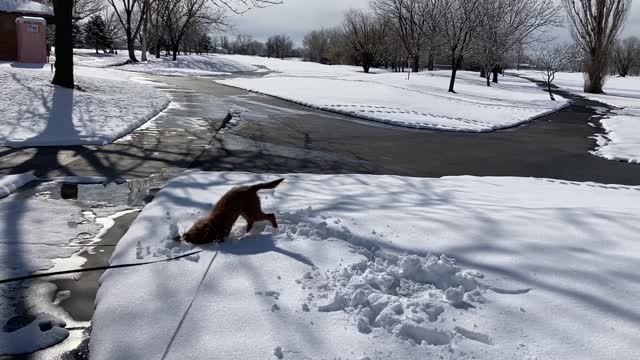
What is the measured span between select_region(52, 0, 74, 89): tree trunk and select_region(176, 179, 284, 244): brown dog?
41.2 feet

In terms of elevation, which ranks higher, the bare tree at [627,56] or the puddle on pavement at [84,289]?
the bare tree at [627,56]

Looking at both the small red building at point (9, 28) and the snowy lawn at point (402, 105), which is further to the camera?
the small red building at point (9, 28)

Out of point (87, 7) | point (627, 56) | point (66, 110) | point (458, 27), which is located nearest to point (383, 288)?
point (66, 110)

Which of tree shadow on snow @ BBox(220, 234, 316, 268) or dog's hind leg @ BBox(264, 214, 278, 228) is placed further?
dog's hind leg @ BBox(264, 214, 278, 228)

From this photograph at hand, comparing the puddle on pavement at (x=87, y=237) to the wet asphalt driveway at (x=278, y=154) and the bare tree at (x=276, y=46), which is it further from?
the bare tree at (x=276, y=46)

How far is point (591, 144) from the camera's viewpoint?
50.4 feet

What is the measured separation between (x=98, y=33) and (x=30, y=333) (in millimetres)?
82994

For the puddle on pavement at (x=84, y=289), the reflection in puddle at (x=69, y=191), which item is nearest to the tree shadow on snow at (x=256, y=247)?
the puddle on pavement at (x=84, y=289)

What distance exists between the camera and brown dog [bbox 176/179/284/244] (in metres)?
4.62

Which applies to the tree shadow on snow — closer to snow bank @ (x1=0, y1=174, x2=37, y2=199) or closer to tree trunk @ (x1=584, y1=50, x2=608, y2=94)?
snow bank @ (x1=0, y1=174, x2=37, y2=199)

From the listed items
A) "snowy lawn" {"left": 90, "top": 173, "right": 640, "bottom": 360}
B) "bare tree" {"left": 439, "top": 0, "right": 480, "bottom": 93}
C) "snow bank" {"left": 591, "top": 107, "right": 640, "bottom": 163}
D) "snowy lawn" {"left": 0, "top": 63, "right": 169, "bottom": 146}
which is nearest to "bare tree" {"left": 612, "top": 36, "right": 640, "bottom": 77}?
"bare tree" {"left": 439, "top": 0, "right": 480, "bottom": 93}

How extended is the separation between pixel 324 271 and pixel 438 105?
2074cm

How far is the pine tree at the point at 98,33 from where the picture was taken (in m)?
77.6

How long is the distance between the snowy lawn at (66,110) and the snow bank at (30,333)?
717cm
